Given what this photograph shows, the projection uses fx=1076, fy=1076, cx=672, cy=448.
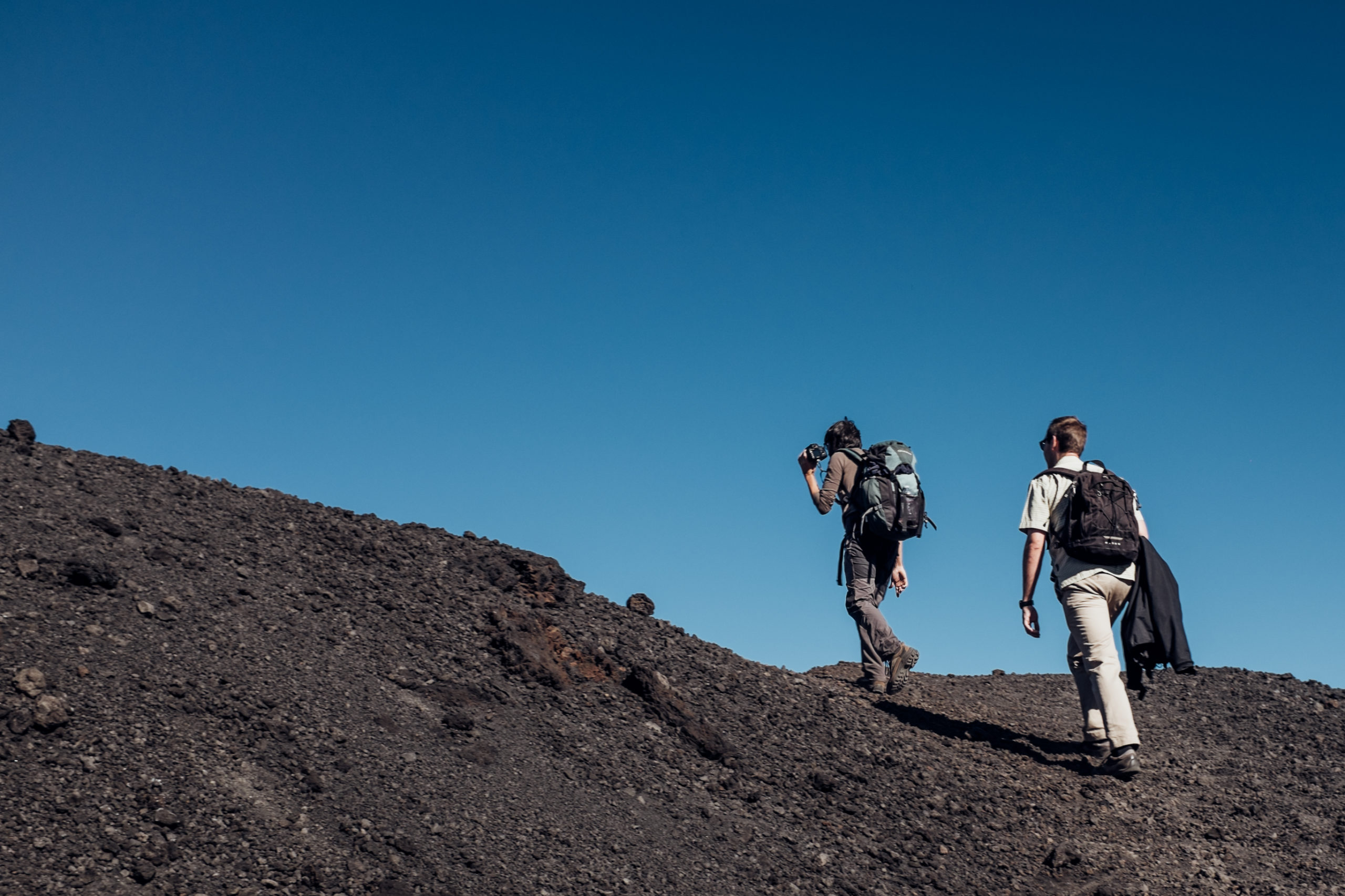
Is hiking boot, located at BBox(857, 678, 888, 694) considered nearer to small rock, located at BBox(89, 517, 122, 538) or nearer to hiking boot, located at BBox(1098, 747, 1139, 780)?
hiking boot, located at BBox(1098, 747, 1139, 780)

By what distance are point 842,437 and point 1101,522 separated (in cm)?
264

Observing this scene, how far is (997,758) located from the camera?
29.7 feet

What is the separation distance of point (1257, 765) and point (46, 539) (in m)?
10.5

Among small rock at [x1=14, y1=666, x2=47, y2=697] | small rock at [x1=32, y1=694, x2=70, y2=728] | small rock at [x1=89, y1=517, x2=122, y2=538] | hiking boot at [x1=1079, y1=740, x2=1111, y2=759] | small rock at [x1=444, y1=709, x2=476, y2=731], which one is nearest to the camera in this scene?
small rock at [x1=32, y1=694, x2=70, y2=728]

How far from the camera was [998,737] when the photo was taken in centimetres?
973

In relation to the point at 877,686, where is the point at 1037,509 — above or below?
above

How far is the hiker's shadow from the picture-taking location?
9156mm

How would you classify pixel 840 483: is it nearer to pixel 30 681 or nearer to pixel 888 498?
pixel 888 498

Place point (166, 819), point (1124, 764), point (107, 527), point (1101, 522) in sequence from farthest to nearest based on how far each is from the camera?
point (1124, 764) < point (1101, 522) < point (107, 527) < point (166, 819)

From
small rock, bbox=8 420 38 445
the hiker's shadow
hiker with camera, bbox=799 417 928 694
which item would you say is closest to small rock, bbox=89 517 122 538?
small rock, bbox=8 420 38 445

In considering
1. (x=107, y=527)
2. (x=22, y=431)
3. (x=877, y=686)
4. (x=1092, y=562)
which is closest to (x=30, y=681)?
(x=107, y=527)

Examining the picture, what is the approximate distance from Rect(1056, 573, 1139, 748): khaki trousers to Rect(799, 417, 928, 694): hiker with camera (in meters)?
1.67

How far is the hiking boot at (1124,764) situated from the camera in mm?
8492

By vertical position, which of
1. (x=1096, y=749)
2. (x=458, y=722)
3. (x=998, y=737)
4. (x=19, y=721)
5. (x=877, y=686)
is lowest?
(x=19, y=721)
